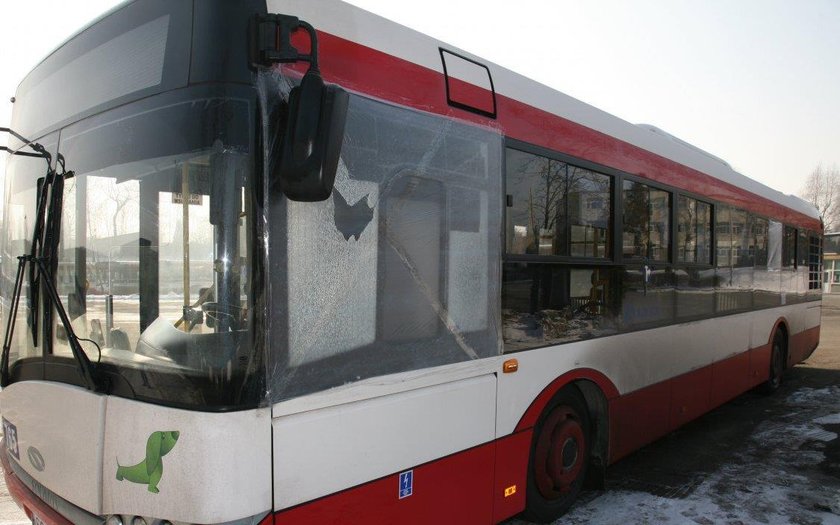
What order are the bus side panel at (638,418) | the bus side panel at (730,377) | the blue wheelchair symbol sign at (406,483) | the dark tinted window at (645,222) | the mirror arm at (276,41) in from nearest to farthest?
the mirror arm at (276,41) < the blue wheelchair symbol sign at (406,483) < the bus side panel at (638,418) < the dark tinted window at (645,222) < the bus side panel at (730,377)

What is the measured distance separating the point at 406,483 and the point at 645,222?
315 centimetres

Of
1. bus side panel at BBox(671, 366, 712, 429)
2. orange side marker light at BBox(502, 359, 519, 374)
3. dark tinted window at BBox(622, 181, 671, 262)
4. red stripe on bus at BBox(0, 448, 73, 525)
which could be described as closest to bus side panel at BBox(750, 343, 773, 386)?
bus side panel at BBox(671, 366, 712, 429)

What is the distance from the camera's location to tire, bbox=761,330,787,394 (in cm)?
817

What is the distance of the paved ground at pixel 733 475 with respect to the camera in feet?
13.4

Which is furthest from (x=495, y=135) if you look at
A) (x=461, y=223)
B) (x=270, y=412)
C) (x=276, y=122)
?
(x=270, y=412)

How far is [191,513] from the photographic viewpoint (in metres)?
2.07

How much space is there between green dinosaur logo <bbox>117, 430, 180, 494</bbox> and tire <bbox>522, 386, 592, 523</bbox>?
229cm

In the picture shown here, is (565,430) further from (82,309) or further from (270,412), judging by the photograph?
(82,309)

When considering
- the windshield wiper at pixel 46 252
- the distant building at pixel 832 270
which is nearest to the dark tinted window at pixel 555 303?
the windshield wiper at pixel 46 252

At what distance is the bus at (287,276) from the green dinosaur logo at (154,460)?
10 mm

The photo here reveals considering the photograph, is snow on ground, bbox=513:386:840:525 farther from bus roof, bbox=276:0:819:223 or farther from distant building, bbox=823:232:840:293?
distant building, bbox=823:232:840:293

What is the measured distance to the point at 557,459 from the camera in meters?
3.82

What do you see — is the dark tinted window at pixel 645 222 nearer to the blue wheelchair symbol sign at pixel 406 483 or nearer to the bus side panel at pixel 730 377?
the bus side panel at pixel 730 377

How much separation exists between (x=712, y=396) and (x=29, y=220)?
6.32 meters
